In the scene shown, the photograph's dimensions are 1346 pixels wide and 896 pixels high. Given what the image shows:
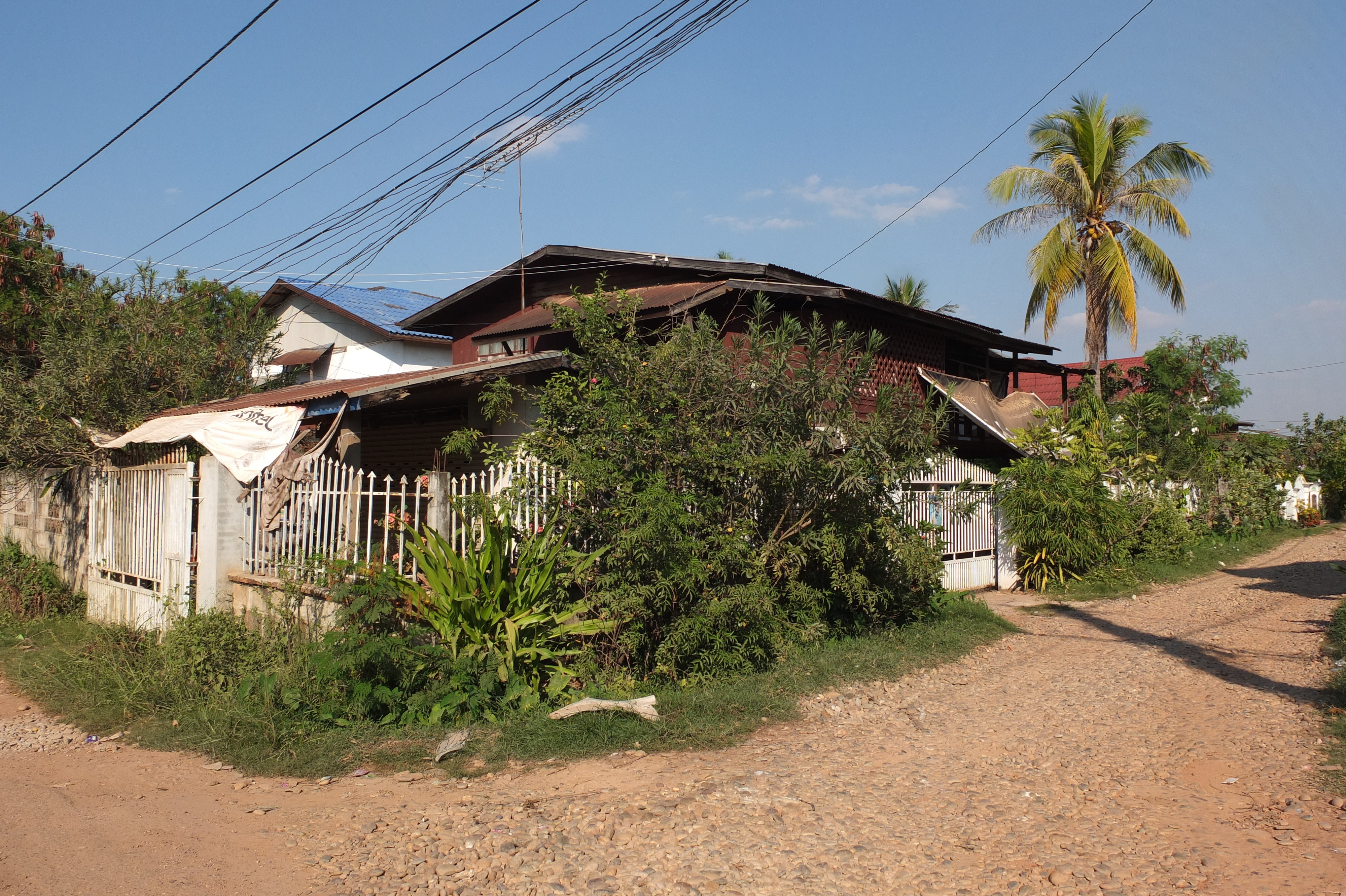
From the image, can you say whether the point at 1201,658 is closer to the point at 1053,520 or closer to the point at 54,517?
the point at 1053,520

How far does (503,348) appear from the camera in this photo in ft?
48.5

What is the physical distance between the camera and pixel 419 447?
12.2 meters

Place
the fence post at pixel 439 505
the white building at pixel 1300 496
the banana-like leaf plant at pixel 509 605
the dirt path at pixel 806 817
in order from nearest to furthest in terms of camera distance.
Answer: the dirt path at pixel 806 817
the banana-like leaf plant at pixel 509 605
the fence post at pixel 439 505
the white building at pixel 1300 496

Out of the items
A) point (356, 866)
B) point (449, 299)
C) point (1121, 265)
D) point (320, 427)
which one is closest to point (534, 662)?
point (356, 866)

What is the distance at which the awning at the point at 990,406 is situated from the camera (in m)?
13.2

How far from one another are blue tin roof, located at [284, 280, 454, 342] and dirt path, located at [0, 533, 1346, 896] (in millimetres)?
12777

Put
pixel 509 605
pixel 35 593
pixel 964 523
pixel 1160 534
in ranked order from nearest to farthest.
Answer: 1. pixel 509 605
2. pixel 35 593
3. pixel 964 523
4. pixel 1160 534

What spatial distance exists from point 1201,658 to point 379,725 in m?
7.57

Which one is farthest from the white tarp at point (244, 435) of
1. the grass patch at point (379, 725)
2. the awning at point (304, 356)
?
the awning at point (304, 356)

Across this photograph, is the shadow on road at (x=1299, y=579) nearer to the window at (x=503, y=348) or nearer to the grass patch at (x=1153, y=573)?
the grass patch at (x=1153, y=573)

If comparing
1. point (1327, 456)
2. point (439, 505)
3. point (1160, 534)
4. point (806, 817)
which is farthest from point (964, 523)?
point (1327, 456)

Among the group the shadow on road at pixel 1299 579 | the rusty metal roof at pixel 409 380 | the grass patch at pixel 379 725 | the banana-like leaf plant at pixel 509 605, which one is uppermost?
the rusty metal roof at pixel 409 380

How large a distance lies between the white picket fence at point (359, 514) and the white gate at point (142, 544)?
27.5 inches

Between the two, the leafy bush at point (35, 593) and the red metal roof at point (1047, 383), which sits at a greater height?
the red metal roof at point (1047, 383)
